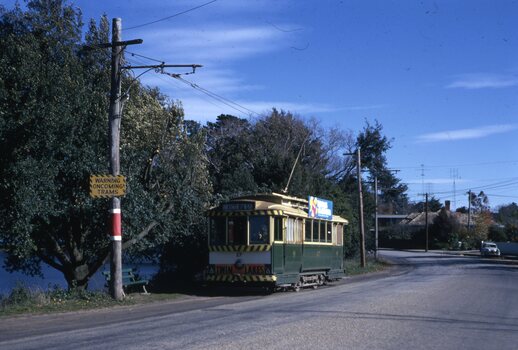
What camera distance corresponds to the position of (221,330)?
1303 centimetres

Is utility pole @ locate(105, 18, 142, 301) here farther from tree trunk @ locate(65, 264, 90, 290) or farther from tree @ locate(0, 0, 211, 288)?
tree trunk @ locate(65, 264, 90, 290)

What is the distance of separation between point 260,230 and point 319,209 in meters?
5.58

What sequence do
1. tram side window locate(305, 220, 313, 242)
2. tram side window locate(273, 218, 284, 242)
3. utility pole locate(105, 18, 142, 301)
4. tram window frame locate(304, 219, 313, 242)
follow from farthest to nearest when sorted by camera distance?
tram side window locate(305, 220, 313, 242) → tram window frame locate(304, 219, 313, 242) → tram side window locate(273, 218, 284, 242) → utility pole locate(105, 18, 142, 301)

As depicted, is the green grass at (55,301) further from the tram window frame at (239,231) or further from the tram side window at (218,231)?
the tram window frame at (239,231)

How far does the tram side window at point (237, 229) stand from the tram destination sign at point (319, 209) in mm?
4062

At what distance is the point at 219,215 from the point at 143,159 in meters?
3.62

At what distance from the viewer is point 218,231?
2402 centimetres

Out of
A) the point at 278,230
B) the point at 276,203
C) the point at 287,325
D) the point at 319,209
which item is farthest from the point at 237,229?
the point at 287,325

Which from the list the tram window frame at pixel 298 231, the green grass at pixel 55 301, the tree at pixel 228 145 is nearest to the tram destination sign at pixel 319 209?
the tram window frame at pixel 298 231

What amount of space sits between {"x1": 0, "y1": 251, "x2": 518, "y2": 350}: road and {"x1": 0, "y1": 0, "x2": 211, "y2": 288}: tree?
15.2 feet

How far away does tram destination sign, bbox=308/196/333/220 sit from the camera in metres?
27.1

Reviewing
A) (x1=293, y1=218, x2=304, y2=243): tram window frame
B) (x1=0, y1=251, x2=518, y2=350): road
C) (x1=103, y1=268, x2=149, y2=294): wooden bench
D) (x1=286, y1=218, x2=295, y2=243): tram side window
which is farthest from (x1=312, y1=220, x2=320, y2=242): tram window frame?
(x1=103, y1=268, x2=149, y2=294): wooden bench

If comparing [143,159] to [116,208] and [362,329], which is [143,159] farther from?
[362,329]

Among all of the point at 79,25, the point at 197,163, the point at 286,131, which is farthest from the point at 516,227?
the point at 79,25
